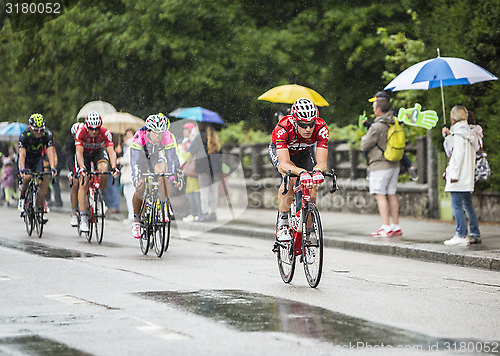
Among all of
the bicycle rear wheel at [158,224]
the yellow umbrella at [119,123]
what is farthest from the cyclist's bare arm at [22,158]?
the yellow umbrella at [119,123]

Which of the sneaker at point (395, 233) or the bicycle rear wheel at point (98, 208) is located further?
the sneaker at point (395, 233)

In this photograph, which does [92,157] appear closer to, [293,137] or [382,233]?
[382,233]

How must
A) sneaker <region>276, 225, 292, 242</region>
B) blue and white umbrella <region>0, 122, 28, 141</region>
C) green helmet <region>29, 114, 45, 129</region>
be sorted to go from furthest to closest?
1. blue and white umbrella <region>0, 122, 28, 141</region>
2. green helmet <region>29, 114, 45, 129</region>
3. sneaker <region>276, 225, 292, 242</region>

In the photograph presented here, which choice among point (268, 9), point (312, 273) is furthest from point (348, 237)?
point (268, 9)

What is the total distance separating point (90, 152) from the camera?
49.5 ft

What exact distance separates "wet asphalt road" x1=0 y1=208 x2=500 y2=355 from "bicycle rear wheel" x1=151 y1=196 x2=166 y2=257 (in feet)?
0.59

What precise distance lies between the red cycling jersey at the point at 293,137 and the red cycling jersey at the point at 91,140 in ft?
17.4

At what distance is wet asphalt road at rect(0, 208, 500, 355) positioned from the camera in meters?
6.83

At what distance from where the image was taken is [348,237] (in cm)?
1527

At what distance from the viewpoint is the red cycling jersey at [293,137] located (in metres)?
9.90

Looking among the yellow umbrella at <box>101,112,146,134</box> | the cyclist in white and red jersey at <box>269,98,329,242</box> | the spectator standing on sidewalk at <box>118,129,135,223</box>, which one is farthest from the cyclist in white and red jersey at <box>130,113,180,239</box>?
the yellow umbrella at <box>101,112,146,134</box>

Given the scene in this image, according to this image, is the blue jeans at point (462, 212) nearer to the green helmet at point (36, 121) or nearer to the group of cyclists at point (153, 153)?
the group of cyclists at point (153, 153)

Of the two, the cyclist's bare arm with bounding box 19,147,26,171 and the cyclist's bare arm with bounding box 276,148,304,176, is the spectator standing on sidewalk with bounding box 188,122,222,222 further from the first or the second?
the cyclist's bare arm with bounding box 276,148,304,176

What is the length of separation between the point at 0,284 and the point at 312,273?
10.2ft
